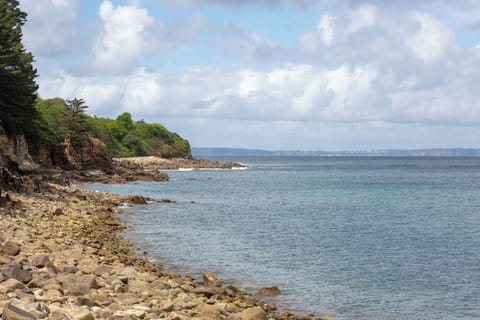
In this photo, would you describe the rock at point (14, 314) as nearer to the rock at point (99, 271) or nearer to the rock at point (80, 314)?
the rock at point (80, 314)

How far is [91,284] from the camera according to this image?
51.4ft

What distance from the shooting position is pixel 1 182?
4047 centimetres

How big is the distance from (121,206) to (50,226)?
20573 millimetres

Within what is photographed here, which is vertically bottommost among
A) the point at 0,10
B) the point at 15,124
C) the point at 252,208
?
the point at 252,208

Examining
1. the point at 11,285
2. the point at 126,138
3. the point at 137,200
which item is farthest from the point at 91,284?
the point at 126,138

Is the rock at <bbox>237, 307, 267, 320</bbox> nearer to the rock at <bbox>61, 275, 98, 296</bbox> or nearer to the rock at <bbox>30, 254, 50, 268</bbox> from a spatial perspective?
the rock at <bbox>61, 275, 98, 296</bbox>

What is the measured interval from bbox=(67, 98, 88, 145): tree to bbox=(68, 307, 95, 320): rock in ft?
289

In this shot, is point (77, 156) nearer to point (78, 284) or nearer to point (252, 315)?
point (78, 284)

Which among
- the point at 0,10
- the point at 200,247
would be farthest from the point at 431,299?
the point at 0,10

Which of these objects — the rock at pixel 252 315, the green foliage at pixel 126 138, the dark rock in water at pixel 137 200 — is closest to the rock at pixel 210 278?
the rock at pixel 252 315

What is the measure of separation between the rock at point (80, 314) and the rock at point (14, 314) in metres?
1.04

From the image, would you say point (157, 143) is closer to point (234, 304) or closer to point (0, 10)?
point (0, 10)

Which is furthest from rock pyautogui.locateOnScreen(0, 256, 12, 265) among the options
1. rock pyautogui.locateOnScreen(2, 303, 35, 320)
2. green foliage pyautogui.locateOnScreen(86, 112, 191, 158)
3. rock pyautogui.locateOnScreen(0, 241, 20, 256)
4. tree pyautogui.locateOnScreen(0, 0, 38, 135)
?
green foliage pyautogui.locateOnScreen(86, 112, 191, 158)

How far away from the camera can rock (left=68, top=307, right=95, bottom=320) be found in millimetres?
11724
